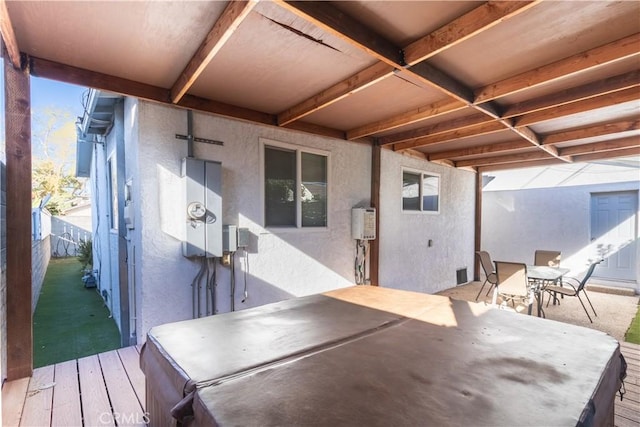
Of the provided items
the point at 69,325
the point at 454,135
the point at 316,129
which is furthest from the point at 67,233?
the point at 454,135

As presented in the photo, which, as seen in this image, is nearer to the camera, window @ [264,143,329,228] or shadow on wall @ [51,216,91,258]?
window @ [264,143,329,228]

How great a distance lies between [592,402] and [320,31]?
2383 mm

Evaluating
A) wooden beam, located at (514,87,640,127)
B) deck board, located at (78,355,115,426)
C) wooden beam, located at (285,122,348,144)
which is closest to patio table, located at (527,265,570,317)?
wooden beam, located at (514,87,640,127)

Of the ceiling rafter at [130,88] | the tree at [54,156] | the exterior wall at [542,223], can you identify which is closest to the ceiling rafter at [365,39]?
the ceiling rafter at [130,88]

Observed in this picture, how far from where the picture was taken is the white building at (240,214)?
3.09m

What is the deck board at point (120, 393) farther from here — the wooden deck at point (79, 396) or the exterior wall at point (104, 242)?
the exterior wall at point (104, 242)

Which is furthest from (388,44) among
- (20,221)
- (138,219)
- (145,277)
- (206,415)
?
(20,221)

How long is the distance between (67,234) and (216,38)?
13198 mm

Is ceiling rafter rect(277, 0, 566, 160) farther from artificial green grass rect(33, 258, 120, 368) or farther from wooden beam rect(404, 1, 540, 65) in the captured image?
artificial green grass rect(33, 258, 120, 368)

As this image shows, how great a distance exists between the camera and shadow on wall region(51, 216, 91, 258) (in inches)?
446

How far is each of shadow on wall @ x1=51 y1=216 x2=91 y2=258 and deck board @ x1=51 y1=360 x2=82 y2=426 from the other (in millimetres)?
10777

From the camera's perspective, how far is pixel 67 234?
38.3 feet

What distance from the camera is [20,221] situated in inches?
97.0

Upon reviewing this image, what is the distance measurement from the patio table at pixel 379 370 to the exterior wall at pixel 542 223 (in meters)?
7.13
